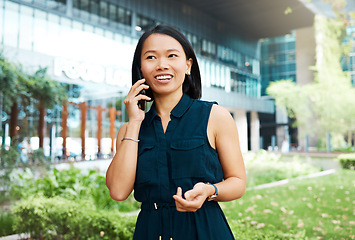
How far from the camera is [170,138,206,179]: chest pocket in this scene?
1.27 meters

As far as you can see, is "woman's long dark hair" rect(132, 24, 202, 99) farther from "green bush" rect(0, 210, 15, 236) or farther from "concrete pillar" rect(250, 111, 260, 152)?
"concrete pillar" rect(250, 111, 260, 152)

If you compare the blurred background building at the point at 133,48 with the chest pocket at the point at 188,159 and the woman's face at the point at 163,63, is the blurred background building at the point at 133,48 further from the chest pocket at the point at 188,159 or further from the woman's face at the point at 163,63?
the chest pocket at the point at 188,159

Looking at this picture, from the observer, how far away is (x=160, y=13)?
989 inches

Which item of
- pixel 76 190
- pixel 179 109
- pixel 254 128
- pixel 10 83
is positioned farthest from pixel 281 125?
pixel 179 109

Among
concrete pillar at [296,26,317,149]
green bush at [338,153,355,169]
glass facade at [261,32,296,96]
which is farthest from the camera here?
glass facade at [261,32,296,96]

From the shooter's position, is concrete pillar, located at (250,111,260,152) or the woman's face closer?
the woman's face

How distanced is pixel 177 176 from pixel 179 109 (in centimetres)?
29

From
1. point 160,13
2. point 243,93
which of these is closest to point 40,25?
point 160,13

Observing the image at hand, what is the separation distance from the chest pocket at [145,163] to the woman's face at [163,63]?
255 millimetres

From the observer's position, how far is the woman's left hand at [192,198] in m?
1.10

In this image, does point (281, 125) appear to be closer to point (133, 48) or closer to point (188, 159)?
point (133, 48)

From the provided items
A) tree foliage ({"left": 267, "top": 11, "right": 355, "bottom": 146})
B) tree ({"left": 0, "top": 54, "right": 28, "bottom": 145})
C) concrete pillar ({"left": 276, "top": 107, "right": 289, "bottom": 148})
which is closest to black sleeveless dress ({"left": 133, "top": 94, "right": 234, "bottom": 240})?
tree ({"left": 0, "top": 54, "right": 28, "bottom": 145})

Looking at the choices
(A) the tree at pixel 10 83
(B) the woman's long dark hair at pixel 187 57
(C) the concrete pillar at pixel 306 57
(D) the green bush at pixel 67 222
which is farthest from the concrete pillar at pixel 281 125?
(B) the woman's long dark hair at pixel 187 57

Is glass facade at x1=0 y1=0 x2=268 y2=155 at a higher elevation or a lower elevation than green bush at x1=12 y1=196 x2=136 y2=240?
higher
